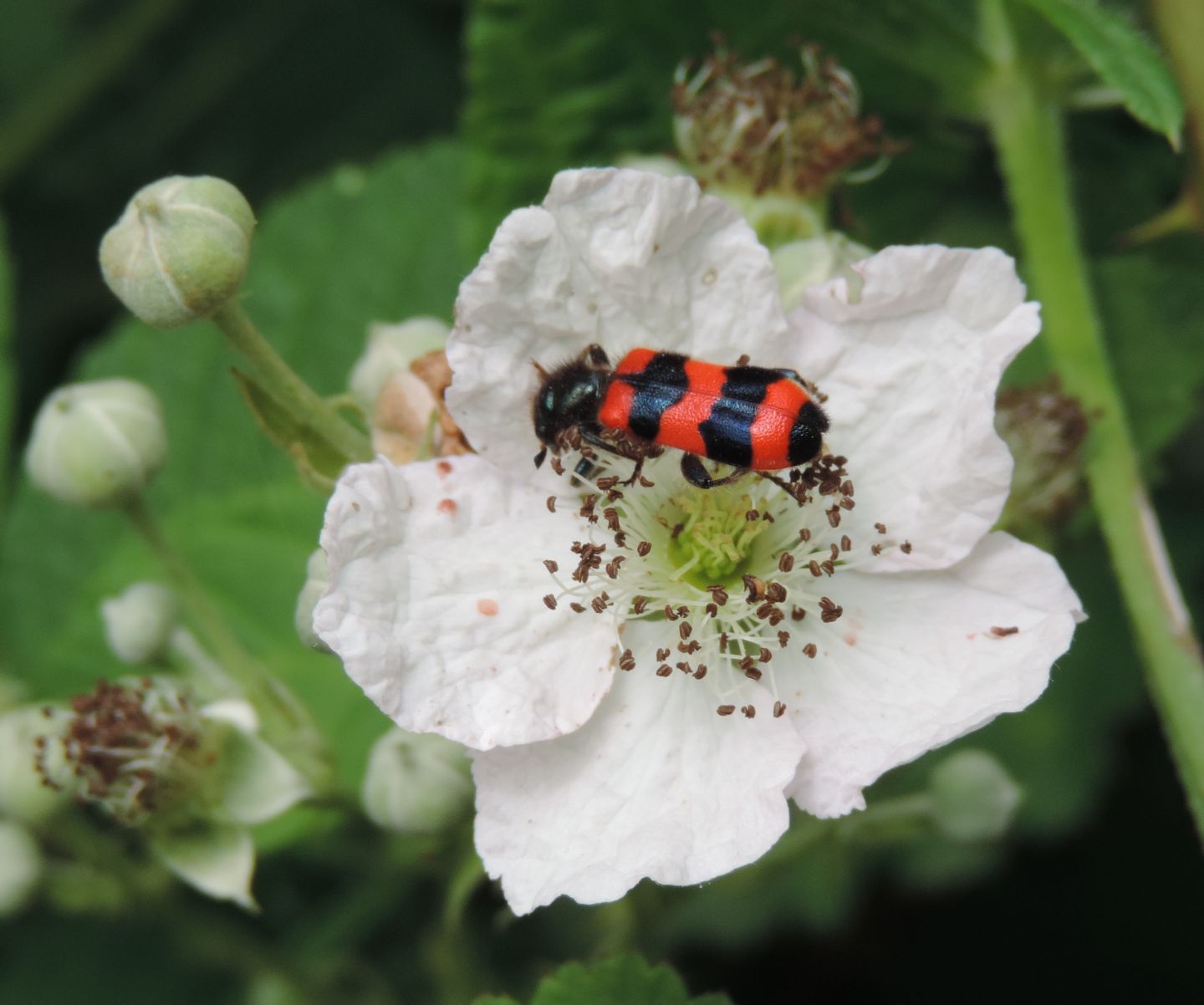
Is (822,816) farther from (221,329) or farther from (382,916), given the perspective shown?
(382,916)

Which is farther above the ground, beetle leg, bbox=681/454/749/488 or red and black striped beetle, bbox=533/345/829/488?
red and black striped beetle, bbox=533/345/829/488

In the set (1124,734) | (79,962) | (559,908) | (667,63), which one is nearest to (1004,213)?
(667,63)

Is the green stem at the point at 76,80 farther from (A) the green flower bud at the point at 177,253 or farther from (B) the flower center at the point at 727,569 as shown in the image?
(B) the flower center at the point at 727,569

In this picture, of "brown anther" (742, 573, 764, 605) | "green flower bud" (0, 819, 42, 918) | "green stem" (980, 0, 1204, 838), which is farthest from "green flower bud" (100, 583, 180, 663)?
"green stem" (980, 0, 1204, 838)

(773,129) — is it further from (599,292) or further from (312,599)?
(312,599)

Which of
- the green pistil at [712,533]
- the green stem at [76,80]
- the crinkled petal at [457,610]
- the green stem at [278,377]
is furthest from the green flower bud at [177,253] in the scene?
the green stem at [76,80]

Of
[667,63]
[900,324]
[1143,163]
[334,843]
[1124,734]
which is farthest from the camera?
[1124,734]

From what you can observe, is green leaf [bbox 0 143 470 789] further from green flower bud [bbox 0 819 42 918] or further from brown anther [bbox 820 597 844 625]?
brown anther [bbox 820 597 844 625]
